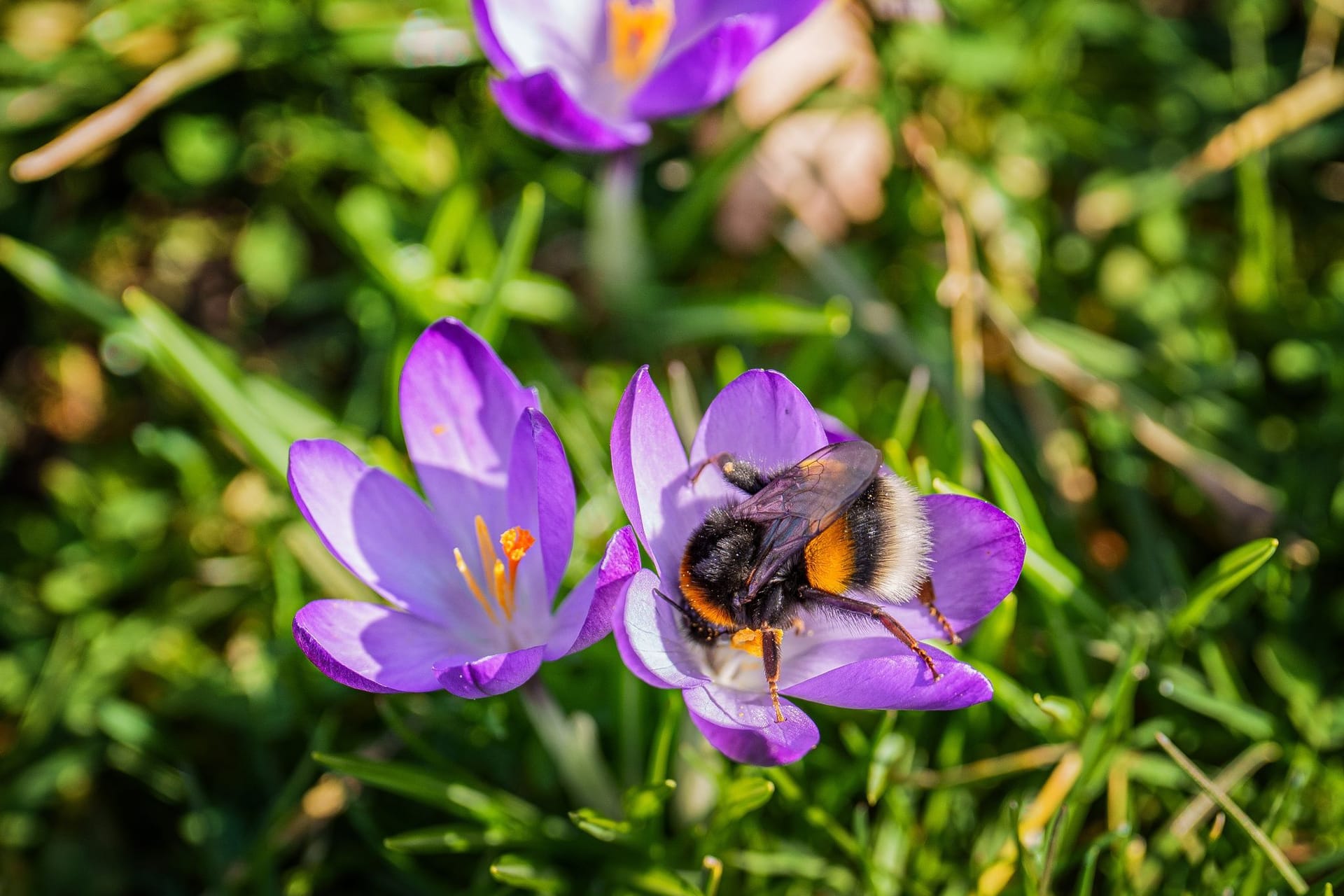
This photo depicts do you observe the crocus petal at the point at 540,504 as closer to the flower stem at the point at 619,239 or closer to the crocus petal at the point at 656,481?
the crocus petal at the point at 656,481

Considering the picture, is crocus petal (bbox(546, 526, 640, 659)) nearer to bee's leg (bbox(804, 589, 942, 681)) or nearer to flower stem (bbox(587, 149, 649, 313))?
bee's leg (bbox(804, 589, 942, 681))

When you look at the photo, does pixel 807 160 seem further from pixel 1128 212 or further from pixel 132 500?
pixel 132 500

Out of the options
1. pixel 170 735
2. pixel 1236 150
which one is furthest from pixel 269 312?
pixel 1236 150

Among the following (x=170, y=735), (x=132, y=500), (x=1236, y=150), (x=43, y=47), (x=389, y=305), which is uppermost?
(x=43, y=47)

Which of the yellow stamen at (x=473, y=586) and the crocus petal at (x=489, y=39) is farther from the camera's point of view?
the crocus petal at (x=489, y=39)

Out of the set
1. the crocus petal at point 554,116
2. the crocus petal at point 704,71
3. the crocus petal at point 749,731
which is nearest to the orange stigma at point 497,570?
the crocus petal at point 749,731

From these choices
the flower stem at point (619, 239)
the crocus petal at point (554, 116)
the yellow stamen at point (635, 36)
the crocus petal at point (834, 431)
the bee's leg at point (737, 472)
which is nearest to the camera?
the bee's leg at point (737, 472)
